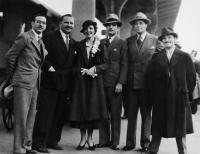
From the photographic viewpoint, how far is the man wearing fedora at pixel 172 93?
5203 millimetres

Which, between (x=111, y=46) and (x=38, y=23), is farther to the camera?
(x=111, y=46)

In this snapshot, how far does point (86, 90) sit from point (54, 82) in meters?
0.54

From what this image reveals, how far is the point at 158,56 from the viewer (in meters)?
5.46

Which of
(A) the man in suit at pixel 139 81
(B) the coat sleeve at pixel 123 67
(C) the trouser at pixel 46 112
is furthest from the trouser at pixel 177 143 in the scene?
(C) the trouser at pixel 46 112

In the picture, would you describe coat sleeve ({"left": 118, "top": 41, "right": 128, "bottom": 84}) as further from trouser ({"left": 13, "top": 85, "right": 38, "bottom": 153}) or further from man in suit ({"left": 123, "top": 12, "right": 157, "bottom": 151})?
trouser ({"left": 13, "top": 85, "right": 38, "bottom": 153})

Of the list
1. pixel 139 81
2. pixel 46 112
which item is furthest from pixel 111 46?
pixel 46 112

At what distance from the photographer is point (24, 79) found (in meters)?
5.07

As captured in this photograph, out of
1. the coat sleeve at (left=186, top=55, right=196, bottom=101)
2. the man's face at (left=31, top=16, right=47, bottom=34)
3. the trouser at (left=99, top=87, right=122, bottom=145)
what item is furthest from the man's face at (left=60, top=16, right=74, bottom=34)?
the coat sleeve at (left=186, top=55, right=196, bottom=101)

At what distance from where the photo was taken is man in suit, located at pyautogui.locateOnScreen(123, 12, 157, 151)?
5859 mm

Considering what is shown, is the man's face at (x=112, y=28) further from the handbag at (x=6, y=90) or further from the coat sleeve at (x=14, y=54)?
the handbag at (x=6, y=90)

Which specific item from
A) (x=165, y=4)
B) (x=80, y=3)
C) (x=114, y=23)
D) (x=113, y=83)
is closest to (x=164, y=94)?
(x=113, y=83)

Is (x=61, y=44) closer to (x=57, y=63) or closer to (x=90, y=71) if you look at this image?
(x=57, y=63)

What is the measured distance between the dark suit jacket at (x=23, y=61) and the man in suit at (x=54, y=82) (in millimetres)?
417

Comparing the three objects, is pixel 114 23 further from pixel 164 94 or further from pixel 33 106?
pixel 33 106
